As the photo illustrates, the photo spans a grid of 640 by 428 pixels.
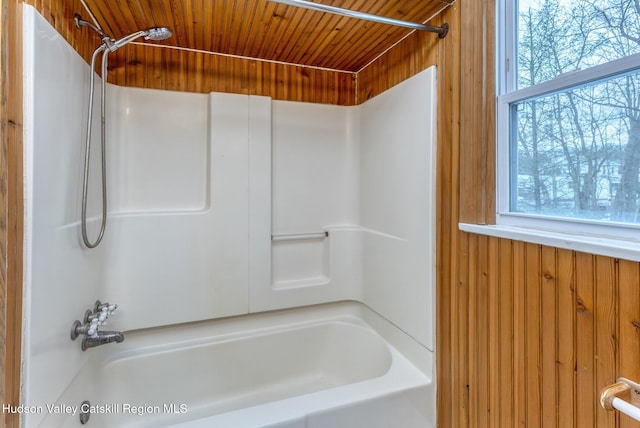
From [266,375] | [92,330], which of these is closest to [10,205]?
[92,330]

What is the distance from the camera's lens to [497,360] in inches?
46.1

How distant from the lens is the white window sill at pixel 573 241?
0.80 meters

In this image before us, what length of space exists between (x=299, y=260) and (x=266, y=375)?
0.76 metres

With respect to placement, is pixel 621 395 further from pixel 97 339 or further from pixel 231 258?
pixel 97 339

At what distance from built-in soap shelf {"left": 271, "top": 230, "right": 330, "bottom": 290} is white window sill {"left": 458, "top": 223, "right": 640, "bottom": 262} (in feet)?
3.81

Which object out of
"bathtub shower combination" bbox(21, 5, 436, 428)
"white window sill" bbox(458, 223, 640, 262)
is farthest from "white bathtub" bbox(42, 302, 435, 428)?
"white window sill" bbox(458, 223, 640, 262)

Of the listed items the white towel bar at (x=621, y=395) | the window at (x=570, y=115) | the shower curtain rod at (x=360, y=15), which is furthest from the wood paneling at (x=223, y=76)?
the white towel bar at (x=621, y=395)

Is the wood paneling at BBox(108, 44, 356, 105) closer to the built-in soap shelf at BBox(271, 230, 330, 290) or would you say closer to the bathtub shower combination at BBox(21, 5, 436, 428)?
the bathtub shower combination at BBox(21, 5, 436, 428)

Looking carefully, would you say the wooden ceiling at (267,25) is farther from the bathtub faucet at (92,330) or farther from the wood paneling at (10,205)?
the bathtub faucet at (92,330)

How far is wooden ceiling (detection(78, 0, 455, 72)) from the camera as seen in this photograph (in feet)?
4.76

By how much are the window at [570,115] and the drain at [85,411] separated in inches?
78.1

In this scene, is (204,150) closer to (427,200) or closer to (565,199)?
(427,200)

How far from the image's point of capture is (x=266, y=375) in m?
1.98

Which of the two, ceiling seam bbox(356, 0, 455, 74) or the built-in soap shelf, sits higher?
ceiling seam bbox(356, 0, 455, 74)
